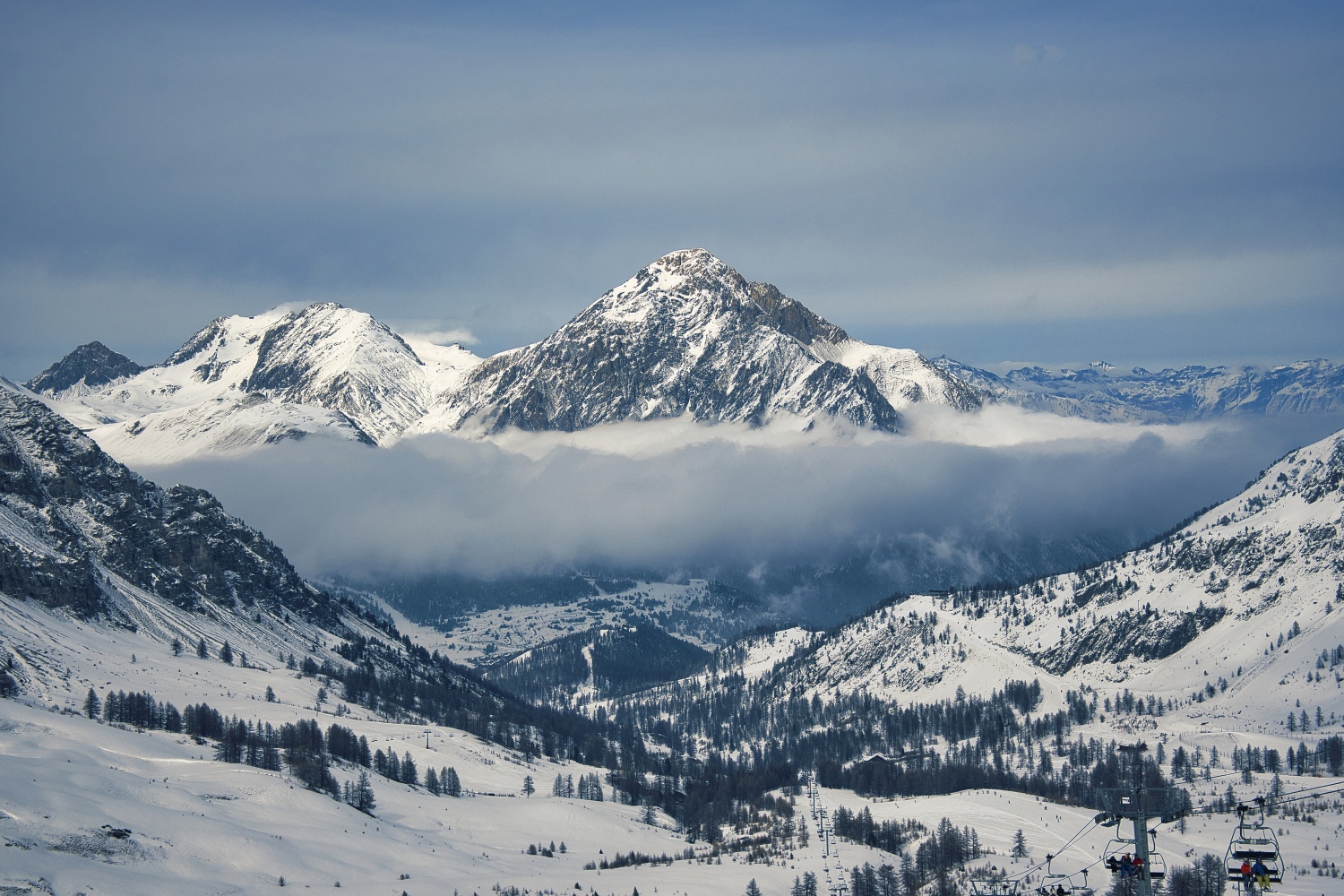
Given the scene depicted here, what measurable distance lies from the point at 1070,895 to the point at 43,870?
12091 cm

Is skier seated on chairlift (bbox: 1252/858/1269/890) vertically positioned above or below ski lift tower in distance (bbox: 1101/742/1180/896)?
below

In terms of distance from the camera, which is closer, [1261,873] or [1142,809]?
[1261,873]

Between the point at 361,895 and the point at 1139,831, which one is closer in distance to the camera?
the point at 1139,831

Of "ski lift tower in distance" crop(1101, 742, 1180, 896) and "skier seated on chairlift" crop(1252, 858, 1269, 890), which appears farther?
"ski lift tower in distance" crop(1101, 742, 1180, 896)

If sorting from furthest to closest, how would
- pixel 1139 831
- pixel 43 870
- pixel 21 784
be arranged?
1. pixel 21 784
2. pixel 43 870
3. pixel 1139 831

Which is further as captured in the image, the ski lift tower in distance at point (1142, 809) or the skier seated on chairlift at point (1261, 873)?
the ski lift tower in distance at point (1142, 809)

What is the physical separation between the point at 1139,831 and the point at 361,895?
10996 centimetres

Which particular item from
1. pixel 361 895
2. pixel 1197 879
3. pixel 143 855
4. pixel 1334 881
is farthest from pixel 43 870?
pixel 1334 881

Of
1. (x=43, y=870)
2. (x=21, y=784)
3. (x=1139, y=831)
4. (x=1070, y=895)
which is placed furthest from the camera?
(x=21, y=784)

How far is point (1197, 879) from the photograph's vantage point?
19838 centimetres

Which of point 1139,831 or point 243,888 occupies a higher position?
point 1139,831

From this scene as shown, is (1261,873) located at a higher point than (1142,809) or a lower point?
lower

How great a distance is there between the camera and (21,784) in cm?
19762

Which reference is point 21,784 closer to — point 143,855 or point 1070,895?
point 143,855
